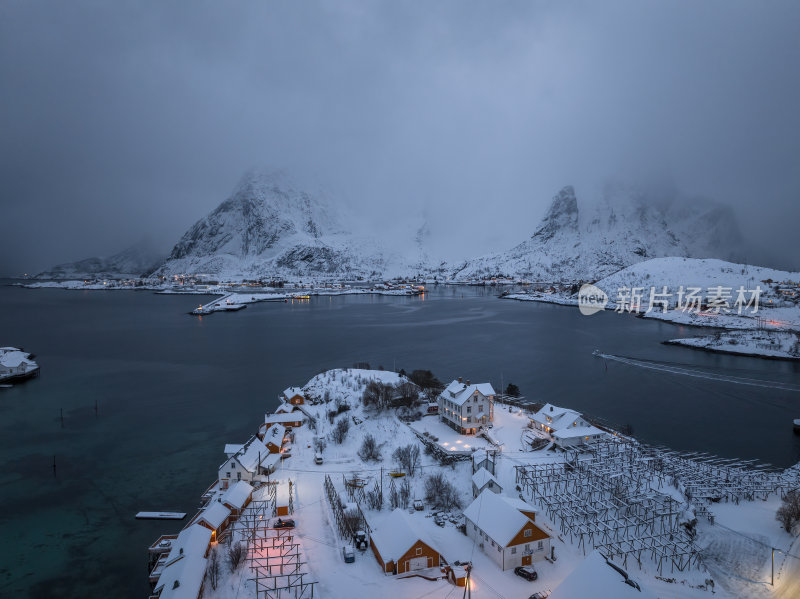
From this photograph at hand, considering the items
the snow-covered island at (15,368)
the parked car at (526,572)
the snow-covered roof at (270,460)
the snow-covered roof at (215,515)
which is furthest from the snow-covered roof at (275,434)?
the snow-covered island at (15,368)

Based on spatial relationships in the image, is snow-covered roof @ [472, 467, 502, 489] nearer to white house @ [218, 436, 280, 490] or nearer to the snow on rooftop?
the snow on rooftop

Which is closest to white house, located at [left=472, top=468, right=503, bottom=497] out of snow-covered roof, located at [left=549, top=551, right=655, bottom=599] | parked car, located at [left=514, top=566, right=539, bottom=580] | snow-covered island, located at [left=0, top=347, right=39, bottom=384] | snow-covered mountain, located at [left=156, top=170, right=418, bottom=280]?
parked car, located at [left=514, top=566, right=539, bottom=580]

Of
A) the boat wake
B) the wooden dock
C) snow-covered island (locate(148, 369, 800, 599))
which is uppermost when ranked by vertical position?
snow-covered island (locate(148, 369, 800, 599))


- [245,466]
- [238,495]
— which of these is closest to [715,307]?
[245,466]

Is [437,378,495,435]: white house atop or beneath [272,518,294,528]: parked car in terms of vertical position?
atop

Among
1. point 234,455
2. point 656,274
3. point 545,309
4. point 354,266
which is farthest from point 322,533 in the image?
point 354,266
